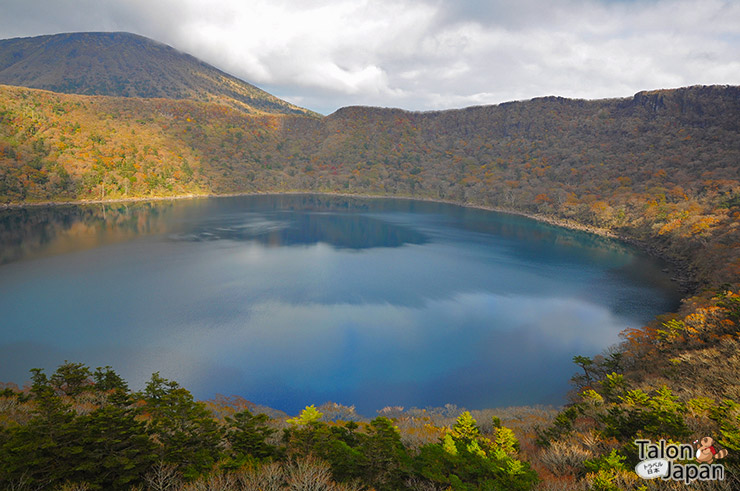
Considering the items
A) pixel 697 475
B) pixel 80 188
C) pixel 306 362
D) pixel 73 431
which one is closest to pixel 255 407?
pixel 306 362

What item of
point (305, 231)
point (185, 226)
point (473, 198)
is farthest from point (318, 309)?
point (473, 198)

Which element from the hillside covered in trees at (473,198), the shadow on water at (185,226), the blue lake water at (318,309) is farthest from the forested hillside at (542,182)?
the shadow on water at (185,226)

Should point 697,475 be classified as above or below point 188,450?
above

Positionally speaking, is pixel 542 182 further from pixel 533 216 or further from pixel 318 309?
pixel 318 309

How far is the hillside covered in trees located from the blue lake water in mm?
3564

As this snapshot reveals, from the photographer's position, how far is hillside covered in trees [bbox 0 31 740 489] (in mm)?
9688

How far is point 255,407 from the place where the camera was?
67.1 ft

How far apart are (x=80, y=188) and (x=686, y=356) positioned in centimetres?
12840

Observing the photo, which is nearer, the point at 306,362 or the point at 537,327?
the point at 306,362

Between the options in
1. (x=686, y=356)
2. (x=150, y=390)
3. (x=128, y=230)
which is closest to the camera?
(x=150, y=390)

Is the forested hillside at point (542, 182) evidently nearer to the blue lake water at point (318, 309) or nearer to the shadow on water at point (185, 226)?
the blue lake water at point (318, 309)

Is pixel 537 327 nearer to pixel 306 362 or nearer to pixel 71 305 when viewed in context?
pixel 306 362

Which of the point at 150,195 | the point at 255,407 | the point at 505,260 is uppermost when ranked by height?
the point at 150,195

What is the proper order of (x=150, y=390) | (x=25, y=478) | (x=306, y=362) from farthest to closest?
(x=306, y=362), (x=150, y=390), (x=25, y=478)
